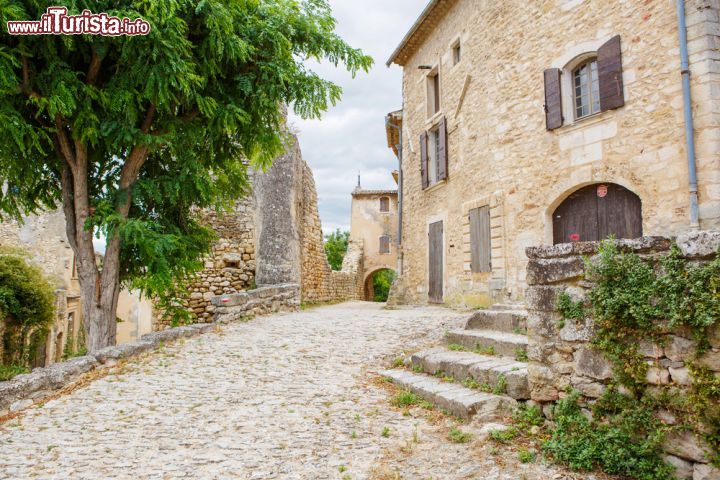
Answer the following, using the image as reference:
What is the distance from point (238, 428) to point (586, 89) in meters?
7.86

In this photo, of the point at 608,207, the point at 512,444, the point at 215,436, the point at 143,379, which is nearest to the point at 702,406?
the point at 512,444

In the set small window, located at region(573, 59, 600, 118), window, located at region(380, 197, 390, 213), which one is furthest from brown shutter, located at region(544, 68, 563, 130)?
window, located at region(380, 197, 390, 213)

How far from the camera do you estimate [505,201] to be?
9578 millimetres

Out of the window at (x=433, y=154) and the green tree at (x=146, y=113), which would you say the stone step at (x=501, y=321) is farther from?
the window at (x=433, y=154)

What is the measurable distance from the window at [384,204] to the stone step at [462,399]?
2267 cm

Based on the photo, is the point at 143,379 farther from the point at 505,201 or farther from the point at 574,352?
the point at 505,201

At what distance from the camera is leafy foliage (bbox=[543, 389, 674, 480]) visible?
2.69m

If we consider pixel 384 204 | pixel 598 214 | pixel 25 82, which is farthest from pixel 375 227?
pixel 25 82

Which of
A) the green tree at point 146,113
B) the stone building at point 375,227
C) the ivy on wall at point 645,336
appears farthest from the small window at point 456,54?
the stone building at point 375,227

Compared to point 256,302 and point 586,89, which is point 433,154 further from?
point 256,302

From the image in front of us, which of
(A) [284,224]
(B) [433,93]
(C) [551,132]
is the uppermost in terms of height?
(B) [433,93]

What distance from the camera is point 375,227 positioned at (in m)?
27.2

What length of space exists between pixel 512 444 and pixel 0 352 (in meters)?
12.1

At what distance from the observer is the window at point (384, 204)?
89.5 feet
